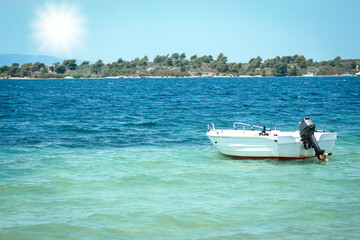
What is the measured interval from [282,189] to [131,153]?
8603 mm

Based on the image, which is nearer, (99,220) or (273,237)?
(273,237)

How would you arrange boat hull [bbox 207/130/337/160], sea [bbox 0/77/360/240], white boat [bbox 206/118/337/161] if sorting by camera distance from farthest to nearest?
boat hull [bbox 207/130/337/160]
white boat [bbox 206/118/337/161]
sea [bbox 0/77/360/240]

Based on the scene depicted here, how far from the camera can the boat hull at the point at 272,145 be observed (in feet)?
56.2

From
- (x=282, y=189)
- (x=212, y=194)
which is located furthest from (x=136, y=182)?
(x=282, y=189)

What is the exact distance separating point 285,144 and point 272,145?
20.9 inches

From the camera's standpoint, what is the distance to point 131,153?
20.0 m

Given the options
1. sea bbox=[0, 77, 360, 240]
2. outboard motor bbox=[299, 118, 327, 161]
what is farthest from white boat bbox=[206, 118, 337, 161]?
sea bbox=[0, 77, 360, 240]

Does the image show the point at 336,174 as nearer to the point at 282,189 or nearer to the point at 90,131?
the point at 282,189

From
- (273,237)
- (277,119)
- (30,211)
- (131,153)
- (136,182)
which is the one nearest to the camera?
(273,237)

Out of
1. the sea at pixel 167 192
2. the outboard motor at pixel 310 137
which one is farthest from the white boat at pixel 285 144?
the sea at pixel 167 192

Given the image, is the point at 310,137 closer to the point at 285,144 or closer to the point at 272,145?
the point at 285,144

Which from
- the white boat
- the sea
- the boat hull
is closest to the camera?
the sea

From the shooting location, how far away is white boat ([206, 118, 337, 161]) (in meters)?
16.9

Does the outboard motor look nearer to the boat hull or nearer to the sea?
the boat hull
